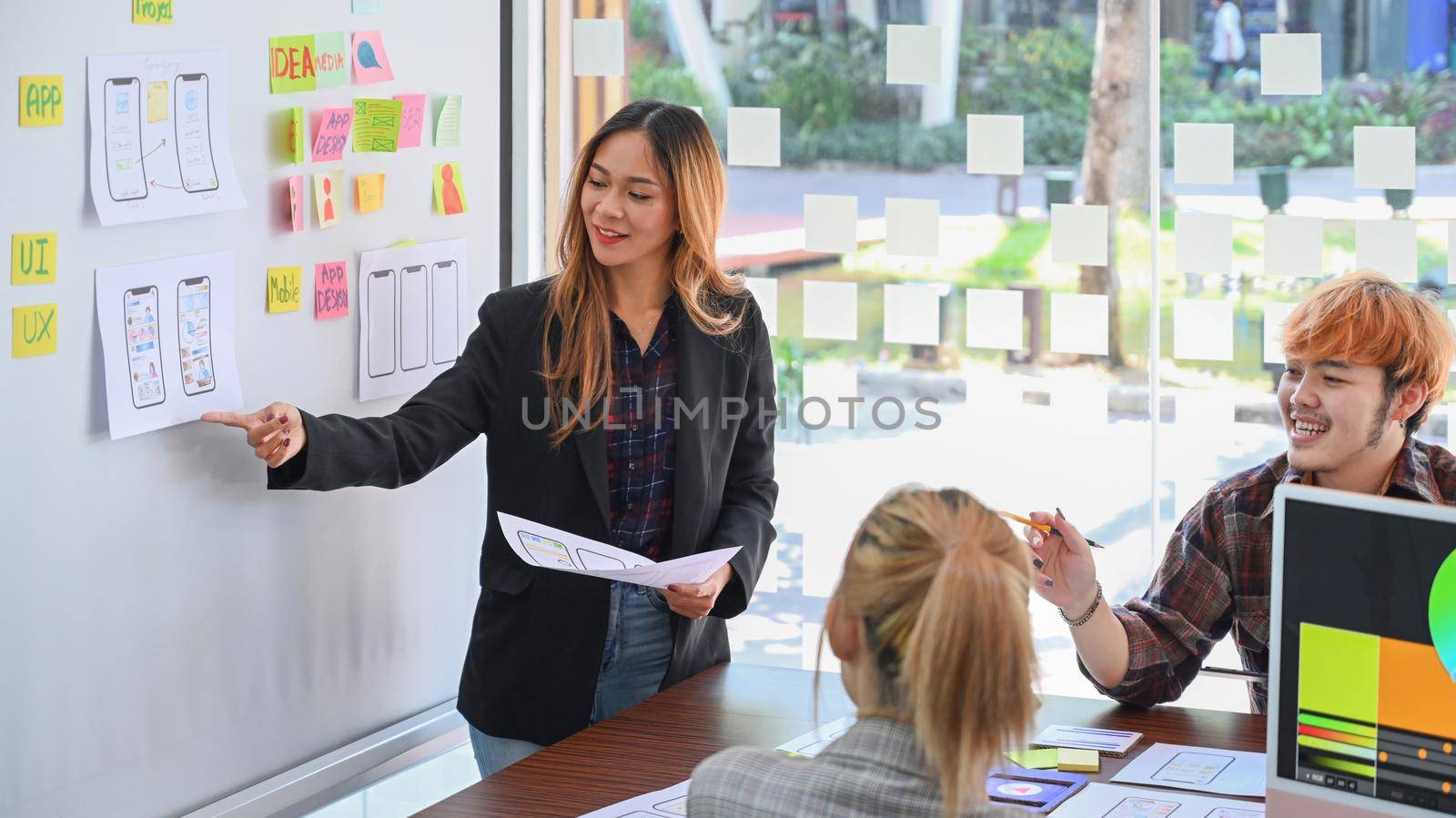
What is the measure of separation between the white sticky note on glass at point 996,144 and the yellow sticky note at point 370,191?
1.25 metres

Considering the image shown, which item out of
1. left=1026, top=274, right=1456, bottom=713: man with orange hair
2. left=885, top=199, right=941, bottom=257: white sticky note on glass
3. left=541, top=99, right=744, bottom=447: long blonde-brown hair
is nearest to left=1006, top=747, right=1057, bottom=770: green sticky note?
left=1026, top=274, right=1456, bottom=713: man with orange hair

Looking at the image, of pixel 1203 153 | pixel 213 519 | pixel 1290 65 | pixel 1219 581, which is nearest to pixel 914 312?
pixel 1203 153

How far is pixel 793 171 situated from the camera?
323cm

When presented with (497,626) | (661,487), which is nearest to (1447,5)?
(661,487)

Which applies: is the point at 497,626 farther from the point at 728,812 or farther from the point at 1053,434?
the point at 1053,434

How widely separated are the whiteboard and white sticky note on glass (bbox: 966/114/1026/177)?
1.03 metres

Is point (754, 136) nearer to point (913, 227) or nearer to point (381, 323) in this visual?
point (913, 227)

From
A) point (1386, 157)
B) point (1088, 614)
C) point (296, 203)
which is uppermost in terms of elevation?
point (1386, 157)

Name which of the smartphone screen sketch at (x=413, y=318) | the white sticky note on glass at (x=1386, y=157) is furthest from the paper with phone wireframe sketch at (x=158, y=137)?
the white sticky note on glass at (x=1386, y=157)

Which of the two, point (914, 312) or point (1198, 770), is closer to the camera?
point (1198, 770)

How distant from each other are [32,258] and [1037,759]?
58.4 inches

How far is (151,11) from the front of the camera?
6.74 feet

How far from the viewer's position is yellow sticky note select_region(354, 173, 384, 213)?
254 centimetres

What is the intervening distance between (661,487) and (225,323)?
717 millimetres
